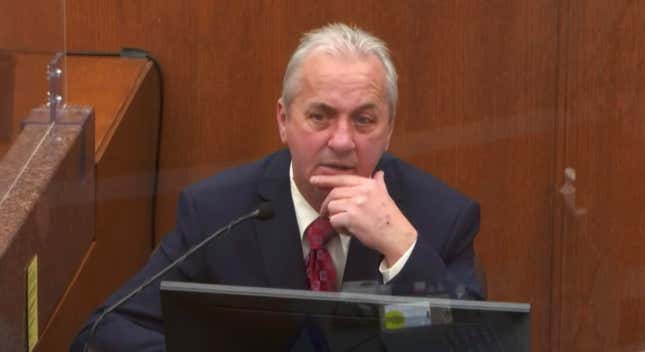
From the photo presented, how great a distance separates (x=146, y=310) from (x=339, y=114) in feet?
1.37

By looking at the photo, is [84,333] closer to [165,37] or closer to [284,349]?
[284,349]

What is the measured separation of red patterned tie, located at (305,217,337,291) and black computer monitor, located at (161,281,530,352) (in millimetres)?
543

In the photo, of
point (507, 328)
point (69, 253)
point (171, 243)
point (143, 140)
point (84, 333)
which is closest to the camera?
point (507, 328)

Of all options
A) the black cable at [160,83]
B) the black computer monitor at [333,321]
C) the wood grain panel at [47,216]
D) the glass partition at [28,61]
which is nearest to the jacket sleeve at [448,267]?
the black computer monitor at [333,321]

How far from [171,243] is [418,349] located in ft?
2.37

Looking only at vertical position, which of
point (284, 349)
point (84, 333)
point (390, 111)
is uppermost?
point (390, 111)

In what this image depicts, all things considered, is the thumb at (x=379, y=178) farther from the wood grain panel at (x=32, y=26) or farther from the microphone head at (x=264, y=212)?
the wood grain panel at (x=32, y=26)

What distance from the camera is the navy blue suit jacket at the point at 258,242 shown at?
187cm

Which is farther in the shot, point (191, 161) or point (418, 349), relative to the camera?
point (191, 161)

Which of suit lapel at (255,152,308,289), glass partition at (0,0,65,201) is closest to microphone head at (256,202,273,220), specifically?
suit lapel at (255,152,308,289)

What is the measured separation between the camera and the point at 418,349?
1.38m

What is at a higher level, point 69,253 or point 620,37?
point 620,37

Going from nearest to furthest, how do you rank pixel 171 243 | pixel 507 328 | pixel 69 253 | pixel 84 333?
pixel 507 328
pixel 84 333
pixel 171 243
pixel 69 253

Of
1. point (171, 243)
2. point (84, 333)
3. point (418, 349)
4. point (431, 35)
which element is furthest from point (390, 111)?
point (431, 35)
